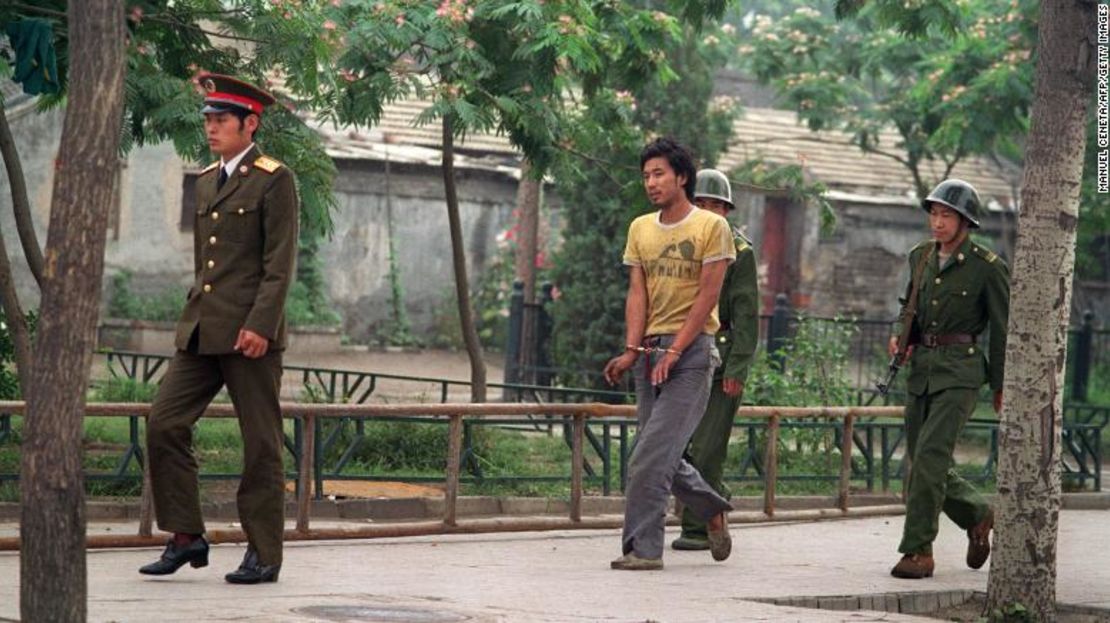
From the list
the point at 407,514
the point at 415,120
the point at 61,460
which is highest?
the point at 415,120

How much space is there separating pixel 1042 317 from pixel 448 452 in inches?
152

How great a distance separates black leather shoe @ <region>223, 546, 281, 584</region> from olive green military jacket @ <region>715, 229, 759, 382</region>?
2855mm

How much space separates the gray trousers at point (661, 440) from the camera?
32.3ft

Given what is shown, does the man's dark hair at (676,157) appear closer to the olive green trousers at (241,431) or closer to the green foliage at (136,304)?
the olive green trousers at (241,431)

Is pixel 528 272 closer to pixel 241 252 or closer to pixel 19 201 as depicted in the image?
pixel 19 201

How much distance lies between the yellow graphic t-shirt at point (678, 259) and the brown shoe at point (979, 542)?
1.82 metres

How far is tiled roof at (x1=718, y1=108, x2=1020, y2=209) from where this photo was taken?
118ft

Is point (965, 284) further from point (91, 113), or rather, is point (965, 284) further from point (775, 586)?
point (91, 113)

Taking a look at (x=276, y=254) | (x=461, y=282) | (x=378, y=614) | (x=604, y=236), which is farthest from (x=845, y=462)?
(x=604, y=236)

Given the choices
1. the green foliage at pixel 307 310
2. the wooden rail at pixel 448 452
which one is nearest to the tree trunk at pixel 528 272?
the green foliage at pixel 307 310

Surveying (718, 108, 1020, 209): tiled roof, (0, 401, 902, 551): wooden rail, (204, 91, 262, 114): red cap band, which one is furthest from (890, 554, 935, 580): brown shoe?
(718, 108, 1020, 209): tiled roof

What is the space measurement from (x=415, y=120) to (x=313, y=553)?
5.31 metres

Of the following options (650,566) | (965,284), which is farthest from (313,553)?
(965,284)

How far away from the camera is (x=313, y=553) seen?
10258mm
